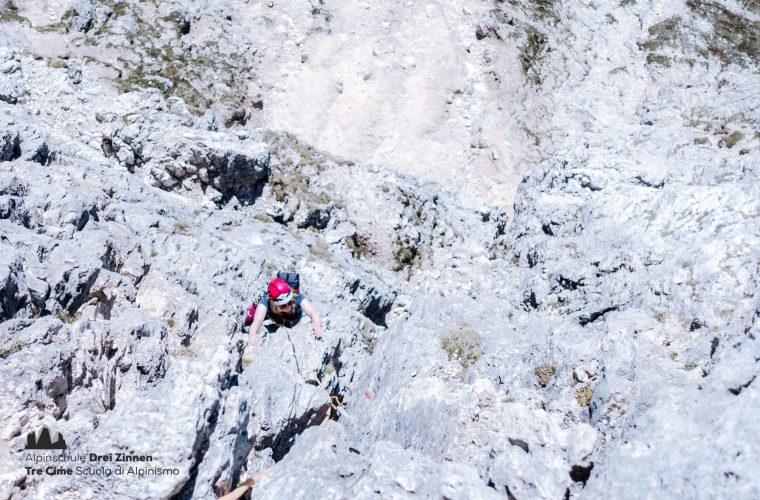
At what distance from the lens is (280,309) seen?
14.6m

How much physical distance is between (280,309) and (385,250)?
40.1 ft

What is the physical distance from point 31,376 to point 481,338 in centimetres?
1022

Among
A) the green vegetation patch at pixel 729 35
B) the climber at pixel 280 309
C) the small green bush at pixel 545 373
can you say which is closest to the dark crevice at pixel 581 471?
the small green bush at pixel 545 373

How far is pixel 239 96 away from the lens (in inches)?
1253

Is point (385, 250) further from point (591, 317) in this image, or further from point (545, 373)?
point (545, 373)

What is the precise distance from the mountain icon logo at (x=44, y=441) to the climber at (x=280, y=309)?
5.49 metres

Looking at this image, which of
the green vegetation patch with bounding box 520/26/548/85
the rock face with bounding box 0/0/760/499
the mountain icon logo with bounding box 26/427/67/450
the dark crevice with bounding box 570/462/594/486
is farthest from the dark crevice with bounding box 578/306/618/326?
the green vegetation patch with bounding box 520/26/548/85

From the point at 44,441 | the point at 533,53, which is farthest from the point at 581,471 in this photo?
the point at 533,53

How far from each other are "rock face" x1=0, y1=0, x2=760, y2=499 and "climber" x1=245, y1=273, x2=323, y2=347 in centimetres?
38

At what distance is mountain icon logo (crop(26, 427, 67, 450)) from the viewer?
8664 mm

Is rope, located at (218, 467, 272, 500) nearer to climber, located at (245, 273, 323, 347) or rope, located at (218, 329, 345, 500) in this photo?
rope, located at (218, 329, 345, 500)

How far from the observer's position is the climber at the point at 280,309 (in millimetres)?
14414

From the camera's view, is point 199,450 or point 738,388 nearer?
point 738,388

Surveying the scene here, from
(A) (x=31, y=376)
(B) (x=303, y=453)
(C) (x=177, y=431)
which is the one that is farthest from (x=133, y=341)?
(B) (x=303, y=453)
